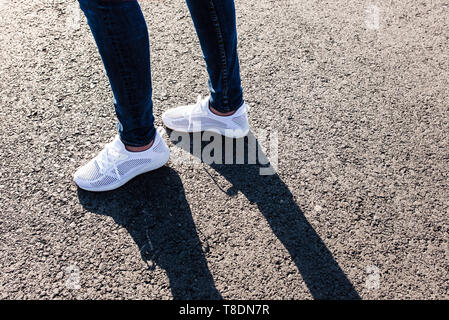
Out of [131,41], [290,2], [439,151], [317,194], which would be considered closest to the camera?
[131,41]

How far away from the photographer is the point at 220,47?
2088mm

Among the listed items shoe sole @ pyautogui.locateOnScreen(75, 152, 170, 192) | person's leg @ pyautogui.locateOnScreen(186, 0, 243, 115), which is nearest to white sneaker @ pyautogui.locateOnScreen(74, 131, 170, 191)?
shoe sole @ pyautogui.locateOnScreen(75, 152, 170, 192)

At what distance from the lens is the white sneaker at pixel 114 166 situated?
7.39 feet

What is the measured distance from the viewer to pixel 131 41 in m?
1.80

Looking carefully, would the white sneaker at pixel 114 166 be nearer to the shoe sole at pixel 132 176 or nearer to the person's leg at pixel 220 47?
the shoe sole at pixel 132 176

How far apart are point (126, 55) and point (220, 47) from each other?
46cm

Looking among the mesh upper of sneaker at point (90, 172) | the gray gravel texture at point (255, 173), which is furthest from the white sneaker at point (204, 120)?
the mesh upper of sneaker at point (90, 172)

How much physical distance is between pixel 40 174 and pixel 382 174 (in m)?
1.75

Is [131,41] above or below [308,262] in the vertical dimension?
above

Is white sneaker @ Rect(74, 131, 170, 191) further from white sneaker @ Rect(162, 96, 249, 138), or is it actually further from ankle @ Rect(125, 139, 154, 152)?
white sneaker @ Rect(162, 96, 249, 138)

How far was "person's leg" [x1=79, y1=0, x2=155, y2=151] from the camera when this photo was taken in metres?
1.70

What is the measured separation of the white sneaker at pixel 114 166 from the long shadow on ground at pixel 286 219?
28cm
